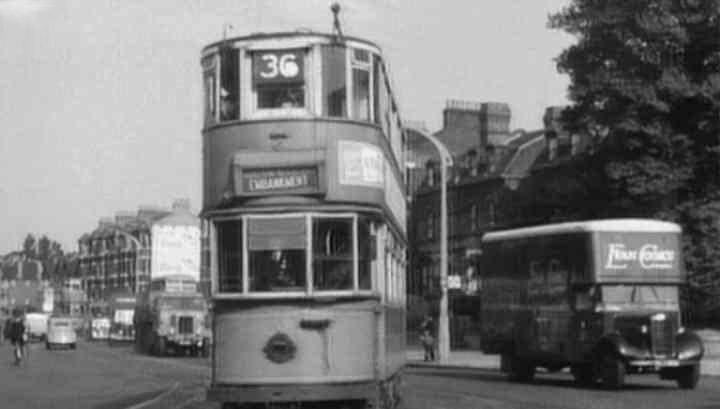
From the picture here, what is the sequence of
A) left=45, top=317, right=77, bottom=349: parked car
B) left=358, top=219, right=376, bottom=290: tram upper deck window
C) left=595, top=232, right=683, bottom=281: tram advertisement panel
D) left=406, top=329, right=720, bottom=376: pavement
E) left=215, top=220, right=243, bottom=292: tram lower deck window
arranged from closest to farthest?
1. left=215, top=220, right=243, bottom=292: tram lower deck window
2. left=358, top=219, right=376, bottom=290: tram upper deck window
3. left=595, top=232, right=683, bottom=281: tram advertisement panel
4. left=406, top=329, right=720, bottom=376: pavement
5. left=45, top=317, right=77, bottom=349: parked car

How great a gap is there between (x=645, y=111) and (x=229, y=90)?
3076 cm

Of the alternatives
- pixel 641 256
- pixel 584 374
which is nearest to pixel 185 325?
pixel 584 374

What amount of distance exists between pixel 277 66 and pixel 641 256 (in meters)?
14.6

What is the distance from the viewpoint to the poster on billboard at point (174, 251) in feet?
216

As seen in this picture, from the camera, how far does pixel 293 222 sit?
17.5 meters

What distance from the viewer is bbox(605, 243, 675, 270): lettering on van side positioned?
99.5 feet

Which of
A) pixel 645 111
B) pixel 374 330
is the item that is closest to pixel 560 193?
pixel 645 111

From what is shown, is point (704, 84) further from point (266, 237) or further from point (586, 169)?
point (266, 237)

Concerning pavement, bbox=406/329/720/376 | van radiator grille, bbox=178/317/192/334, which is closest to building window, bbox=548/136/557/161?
van radiator grille, bbox=178/317/192/334

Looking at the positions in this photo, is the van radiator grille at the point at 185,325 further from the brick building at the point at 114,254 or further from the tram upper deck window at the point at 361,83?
the brick building at the point at 114,254

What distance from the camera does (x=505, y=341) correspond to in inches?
1379

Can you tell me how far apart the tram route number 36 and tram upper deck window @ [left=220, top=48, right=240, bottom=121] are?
268mm

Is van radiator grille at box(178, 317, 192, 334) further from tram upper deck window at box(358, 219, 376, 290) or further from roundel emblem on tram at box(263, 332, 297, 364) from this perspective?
roundel emblem on tram at box(263, 332, 297, 364)

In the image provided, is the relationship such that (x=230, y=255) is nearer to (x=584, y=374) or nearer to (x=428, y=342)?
(x=584, y=374)
